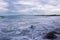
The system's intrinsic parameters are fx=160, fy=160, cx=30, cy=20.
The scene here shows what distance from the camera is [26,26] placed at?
54.7 inches

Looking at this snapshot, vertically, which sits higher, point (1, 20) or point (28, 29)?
point (1, 20)

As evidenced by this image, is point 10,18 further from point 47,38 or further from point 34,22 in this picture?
point 47,38

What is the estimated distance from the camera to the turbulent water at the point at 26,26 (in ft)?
4.53

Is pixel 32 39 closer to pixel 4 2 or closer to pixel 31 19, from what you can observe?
pixel 31 19

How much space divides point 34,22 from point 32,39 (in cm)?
15

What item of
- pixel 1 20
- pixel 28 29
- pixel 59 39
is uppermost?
pixel 1 20

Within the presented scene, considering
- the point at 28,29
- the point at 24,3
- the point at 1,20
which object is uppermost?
the point at 24,3

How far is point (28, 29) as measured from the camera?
4.58 feet

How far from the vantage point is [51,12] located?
1.38 m

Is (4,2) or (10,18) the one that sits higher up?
(4,2)

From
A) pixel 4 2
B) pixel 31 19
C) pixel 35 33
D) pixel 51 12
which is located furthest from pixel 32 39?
pixel 4 2

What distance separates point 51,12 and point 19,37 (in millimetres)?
351

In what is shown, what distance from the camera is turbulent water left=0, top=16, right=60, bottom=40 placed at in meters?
1.38

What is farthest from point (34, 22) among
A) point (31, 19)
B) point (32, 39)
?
point (32, 39)
